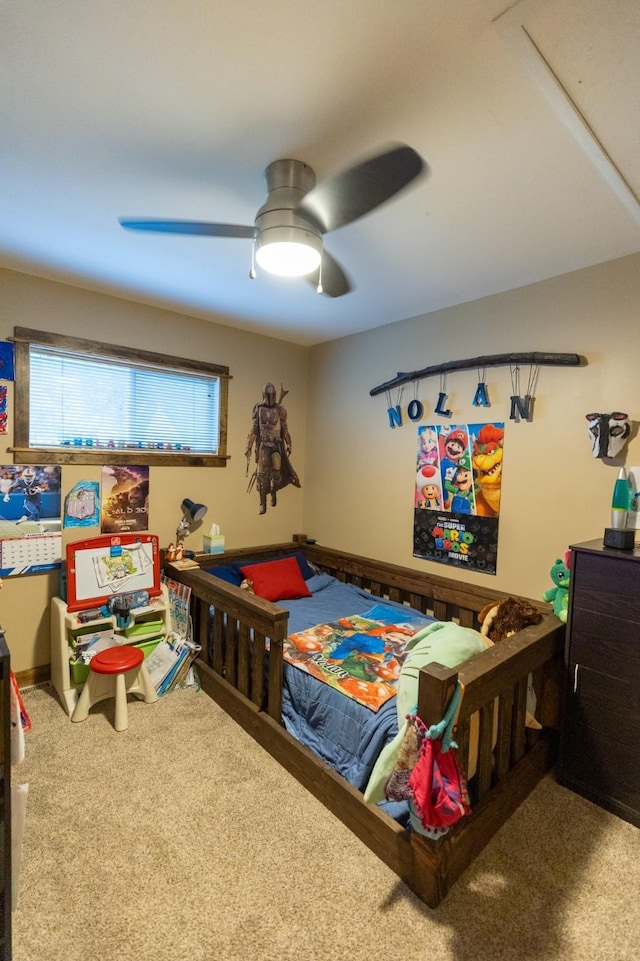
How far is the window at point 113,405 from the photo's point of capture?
2.69m

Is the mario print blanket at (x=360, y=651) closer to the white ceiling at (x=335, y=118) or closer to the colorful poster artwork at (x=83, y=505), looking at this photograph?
the colorful poster artwork at (x=83, y=505)

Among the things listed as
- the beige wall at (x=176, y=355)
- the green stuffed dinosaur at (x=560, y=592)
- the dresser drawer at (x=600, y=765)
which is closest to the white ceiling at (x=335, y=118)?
the beige wall at (x=176, y=355)

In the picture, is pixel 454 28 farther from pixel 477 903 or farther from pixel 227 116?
pixel 477 903

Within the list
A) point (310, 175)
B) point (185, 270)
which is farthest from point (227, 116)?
point (185, 270)

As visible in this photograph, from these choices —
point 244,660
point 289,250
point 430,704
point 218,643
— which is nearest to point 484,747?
point 430,704

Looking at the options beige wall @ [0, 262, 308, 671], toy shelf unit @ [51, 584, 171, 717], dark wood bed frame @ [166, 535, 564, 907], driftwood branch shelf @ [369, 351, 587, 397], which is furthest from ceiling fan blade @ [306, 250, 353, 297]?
toy shelf unit @ [51, 584, 171, 717]

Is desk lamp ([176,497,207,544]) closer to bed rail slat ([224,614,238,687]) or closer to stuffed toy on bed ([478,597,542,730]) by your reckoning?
bed rail slat ([224,614,238,687])

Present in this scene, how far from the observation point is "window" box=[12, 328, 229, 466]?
269 cm

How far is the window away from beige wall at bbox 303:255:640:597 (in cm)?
115

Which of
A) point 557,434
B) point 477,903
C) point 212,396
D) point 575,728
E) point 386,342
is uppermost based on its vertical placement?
point 386,342

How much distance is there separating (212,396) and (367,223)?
1958 mm

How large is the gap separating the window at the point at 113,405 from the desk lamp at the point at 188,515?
34 cm

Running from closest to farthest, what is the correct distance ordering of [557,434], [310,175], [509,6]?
[509,6] < [310,175] < [557,434]

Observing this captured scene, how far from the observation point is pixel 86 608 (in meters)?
2.63
